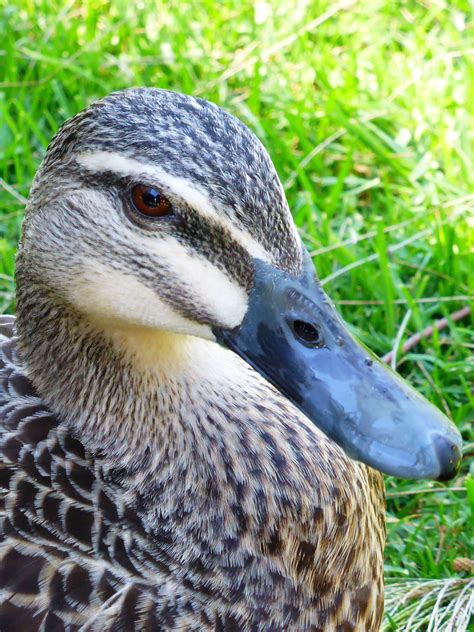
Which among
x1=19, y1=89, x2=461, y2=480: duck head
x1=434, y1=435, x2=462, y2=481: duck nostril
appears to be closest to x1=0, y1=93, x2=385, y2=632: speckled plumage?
x1=19, y1=89, x2=461, y2=480: duck head

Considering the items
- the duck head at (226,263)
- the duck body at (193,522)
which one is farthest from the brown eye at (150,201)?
the duck body at (193,522)

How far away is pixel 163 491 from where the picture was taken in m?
2.01

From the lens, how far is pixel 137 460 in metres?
2.02

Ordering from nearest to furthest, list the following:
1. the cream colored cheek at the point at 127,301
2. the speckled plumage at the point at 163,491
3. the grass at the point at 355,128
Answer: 1. the cream colored cheek at the point at 127,301
2. the speckled plumage at the point at 163,491
3. the grass at the point at 355,128

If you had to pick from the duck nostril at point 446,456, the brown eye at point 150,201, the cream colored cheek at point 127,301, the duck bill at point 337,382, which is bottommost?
the duck nostril at point 446,456

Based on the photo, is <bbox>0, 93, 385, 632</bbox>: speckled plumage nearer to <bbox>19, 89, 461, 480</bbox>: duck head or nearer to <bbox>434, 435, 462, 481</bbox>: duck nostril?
<bbox>19, 89, 461, 480</bbox>: duck head

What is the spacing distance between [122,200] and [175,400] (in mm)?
445

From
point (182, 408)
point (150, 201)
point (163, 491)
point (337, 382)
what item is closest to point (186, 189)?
point (150, 201)

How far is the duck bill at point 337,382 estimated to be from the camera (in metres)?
1.66

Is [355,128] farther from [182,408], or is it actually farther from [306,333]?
[306,333]

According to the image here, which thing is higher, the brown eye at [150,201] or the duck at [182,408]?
the brown eye at [150,201]

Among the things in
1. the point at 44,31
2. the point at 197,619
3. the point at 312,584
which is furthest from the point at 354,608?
the point at 44,31

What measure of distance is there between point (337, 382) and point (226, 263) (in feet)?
0.82

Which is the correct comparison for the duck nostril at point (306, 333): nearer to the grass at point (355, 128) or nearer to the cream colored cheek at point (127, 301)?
the cream colored cheek at point (127, 301)
